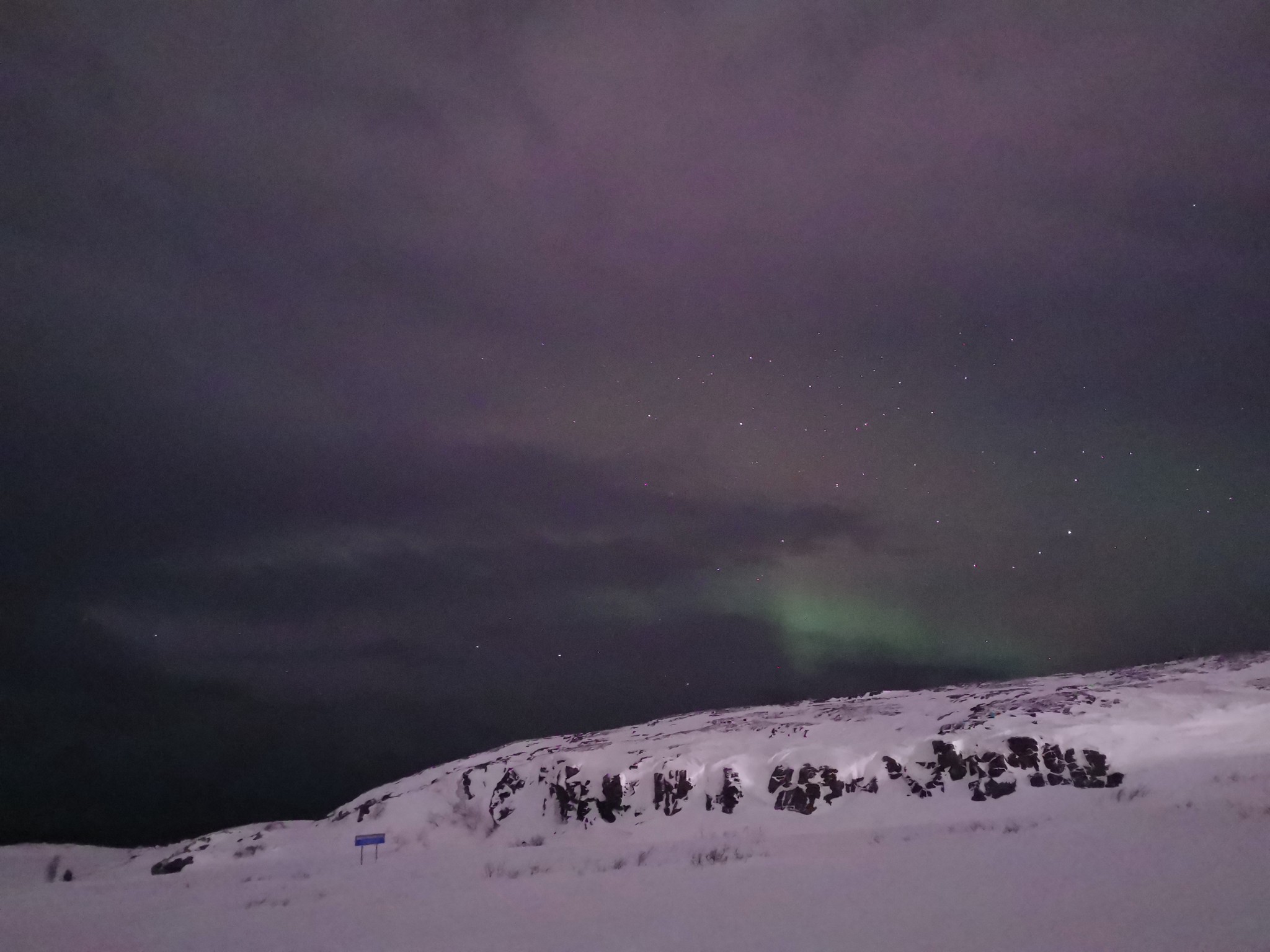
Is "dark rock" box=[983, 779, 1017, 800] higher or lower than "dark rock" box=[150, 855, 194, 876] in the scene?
lower

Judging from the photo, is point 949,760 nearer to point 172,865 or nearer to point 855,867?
point 855,867

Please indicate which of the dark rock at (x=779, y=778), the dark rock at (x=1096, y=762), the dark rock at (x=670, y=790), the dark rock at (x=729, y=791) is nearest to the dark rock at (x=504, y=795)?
the dark rock at (x=670, y=790)

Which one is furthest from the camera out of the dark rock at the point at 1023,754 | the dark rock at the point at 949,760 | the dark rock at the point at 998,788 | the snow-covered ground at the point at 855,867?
the dark rock at the point at 949,760

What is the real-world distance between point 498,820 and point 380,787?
2411 cm

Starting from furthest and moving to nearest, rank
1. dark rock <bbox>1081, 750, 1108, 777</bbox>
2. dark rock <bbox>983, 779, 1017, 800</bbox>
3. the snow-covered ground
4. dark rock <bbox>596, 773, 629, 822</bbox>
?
dark rock <bbox>596, 773, 629, 822</bbox> < dark rock <bbox>983, 779, 1017, 800</bbox> < dark rock <bbox>1081, 750, 1108, 777</bbox> < the snow-covered ground

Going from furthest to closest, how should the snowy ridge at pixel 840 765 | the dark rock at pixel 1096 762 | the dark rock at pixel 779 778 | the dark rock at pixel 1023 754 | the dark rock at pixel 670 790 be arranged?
the dark rock at pixel 670 790
the dark rock at pixel 779 778
the dark rock at pixel 1023 754
the snowy ridge at pixel 840 765
the dark rock at pixel 1096 762

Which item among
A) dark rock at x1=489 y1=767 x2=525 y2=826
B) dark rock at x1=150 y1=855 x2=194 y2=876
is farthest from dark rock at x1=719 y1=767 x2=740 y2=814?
dark rock at x1=150 y1=855 x2=194 y2=876

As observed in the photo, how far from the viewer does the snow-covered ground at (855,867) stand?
850cm

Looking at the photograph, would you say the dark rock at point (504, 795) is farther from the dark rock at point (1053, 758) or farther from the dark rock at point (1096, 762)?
the dark rock at point (1096, 762)

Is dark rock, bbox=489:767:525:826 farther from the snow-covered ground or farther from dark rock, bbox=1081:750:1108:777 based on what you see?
dark rock, bbox=1081:750:1108:777

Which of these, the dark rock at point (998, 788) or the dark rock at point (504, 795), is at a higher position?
the dark rock at point (504, 795)

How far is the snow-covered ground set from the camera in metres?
8.50

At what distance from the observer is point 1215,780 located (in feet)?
82.9

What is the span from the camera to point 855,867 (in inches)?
501
